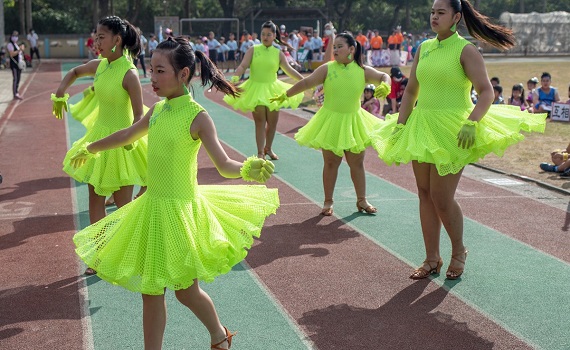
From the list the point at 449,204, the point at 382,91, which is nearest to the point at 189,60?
the point at 449,204

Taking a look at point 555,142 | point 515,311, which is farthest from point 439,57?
point 555,142

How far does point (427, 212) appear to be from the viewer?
693cm

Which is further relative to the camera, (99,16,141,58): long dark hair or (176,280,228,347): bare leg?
(99,16,141,58): long dark hair

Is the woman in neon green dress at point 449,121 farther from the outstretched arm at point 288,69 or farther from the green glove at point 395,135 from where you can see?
the outstretched arm at point 288,69

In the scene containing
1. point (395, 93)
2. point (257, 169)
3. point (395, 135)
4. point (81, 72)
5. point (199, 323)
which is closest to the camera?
point (257, 169)

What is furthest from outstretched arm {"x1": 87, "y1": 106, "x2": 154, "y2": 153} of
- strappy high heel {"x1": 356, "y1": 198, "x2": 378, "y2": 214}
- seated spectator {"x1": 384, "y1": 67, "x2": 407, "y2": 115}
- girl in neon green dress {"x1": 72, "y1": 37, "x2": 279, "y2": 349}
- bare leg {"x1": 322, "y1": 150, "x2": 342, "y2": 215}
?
seated spectator {"x1": 384, "y1": 67, "x2": 407, "y2": 115}

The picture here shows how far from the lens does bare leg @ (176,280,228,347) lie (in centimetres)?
473

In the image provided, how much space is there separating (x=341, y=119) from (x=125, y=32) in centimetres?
309

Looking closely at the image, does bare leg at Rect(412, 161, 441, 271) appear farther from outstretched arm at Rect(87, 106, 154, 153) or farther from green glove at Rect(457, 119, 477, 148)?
outstretched arm at Rect(87, 106, 154, 153)

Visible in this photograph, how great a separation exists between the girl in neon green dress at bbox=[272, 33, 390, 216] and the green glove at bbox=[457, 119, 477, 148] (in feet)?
9.34

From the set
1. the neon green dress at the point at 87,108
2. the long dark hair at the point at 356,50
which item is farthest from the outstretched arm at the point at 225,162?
the long dark hair at the point at 356,50

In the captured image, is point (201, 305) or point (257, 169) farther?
point (201, 305)

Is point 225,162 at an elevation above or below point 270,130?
above

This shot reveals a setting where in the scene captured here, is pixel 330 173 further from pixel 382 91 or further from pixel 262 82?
pixel 262 82
